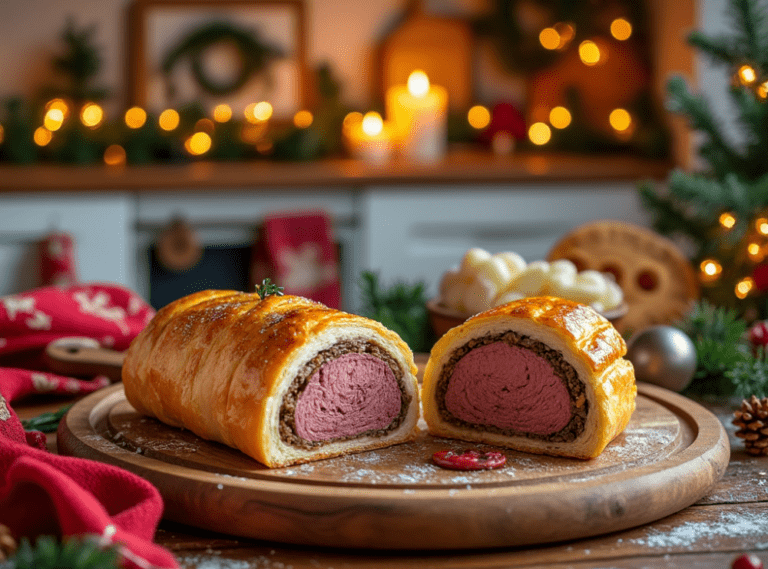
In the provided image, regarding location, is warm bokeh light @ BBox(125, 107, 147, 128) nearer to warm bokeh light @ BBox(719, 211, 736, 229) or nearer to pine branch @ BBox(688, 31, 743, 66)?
pine branch @ BBox(688, 31, 743, 66)

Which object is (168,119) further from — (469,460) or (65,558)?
(65,558)

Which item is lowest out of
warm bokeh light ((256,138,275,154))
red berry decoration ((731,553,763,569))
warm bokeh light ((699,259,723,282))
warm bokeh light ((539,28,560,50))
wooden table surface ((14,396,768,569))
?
wooden table surface ((14,396,768,569))

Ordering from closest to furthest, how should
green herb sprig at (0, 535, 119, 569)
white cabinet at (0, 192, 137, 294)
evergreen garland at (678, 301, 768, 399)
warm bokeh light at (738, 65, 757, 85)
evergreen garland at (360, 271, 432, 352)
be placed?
1. green herb sprig at (0, 535, 119, 569)
2. evergreen garland at (678, 301, 768, 399)
3. evergreen garland at (360, 271, 432, 352)
4. warm bokeh light at (738, 65, 757, 85)
5. white cabinet at (0, 192, 137, 294)

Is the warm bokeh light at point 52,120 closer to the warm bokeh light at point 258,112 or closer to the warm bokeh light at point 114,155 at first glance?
the warm bokeh light at point 114,155

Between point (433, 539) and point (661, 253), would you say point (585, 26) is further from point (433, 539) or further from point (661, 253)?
point (433, 539)

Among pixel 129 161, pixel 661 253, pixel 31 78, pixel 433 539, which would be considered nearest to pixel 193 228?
pixel 129 161

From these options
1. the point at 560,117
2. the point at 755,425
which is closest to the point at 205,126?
the point at 560,117

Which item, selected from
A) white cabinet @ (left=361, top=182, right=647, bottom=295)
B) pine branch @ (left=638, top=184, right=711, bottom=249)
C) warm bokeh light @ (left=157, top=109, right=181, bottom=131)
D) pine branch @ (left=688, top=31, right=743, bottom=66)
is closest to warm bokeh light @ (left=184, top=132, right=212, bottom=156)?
warm bokeh light @ (left=157, top=109, right=181, bottom=131)
